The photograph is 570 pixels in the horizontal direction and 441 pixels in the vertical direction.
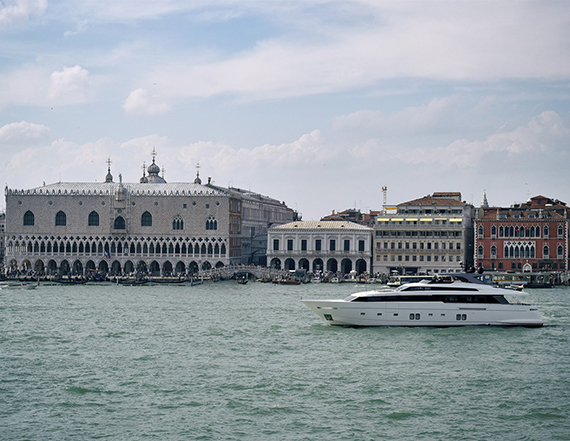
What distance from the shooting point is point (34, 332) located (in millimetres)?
39812

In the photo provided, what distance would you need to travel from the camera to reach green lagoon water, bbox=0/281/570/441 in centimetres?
2283

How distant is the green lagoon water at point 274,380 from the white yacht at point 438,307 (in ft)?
1.53

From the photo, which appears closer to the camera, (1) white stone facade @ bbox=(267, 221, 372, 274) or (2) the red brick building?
(2) the red brick building

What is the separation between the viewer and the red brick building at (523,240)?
7794 centimetres

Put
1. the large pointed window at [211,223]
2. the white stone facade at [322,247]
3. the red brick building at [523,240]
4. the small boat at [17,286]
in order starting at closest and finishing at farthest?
the small boat at [17,286]
the red brick building at [523,240]
the white stone facade at [322,247]
the large pointed window at [211,223]

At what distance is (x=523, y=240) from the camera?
3088 inches

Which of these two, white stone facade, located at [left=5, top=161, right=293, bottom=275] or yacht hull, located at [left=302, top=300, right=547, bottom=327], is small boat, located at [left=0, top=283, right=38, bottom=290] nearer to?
white stone facade, located at [left=5, top=161, right=293, bottom=275]

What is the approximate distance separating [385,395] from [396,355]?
645cm

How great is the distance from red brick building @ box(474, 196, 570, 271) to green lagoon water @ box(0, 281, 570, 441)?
3383 centimetres

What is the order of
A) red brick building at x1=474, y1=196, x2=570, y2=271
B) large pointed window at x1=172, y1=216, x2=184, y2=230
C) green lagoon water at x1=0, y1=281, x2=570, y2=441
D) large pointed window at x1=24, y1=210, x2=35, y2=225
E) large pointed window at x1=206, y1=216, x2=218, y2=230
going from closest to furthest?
green lagoon water at x1=0, y1=281, x2=570, y2=441
red brick building at x1=474, y1=196, x2=570, y2=271
large pointed window at x1=206, y1=216, x2=218, y2=230
large pointed window at x1=172, y1=216, x2=184, y2=230
large pointed window at x1=24, y1=210, x2=35, y2=225

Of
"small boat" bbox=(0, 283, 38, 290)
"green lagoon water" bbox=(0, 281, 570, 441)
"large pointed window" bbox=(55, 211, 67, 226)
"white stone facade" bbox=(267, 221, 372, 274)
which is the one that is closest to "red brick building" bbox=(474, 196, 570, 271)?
"white stone facade" bbox=(267, 221, 372, 274)

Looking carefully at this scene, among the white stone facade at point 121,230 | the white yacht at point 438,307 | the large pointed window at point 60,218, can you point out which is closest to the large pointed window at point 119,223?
the white stone facade at point 121,230

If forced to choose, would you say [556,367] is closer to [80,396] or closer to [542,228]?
[80,396]

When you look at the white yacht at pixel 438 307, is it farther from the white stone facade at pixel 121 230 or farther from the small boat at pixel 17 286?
the white stone facade at pixel 121 230
